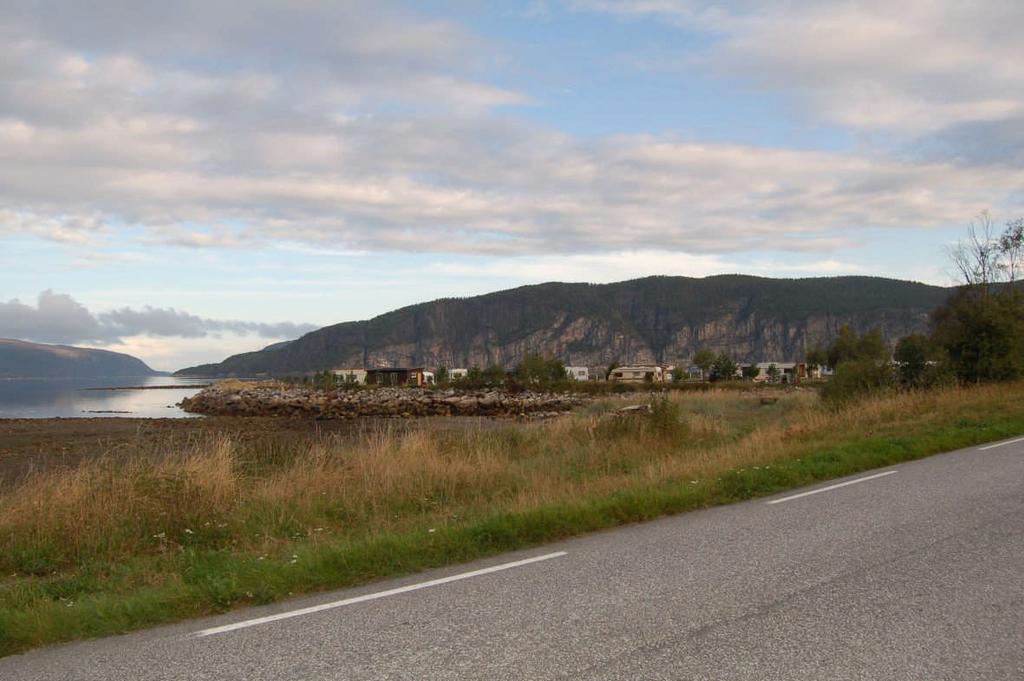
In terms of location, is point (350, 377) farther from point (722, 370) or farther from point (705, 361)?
point (722, 370)

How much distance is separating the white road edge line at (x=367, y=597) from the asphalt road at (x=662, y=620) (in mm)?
31

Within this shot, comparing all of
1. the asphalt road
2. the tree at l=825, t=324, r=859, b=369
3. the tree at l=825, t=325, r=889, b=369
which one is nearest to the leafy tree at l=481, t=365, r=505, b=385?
the tree at l=825, t=325, r=889, b=369

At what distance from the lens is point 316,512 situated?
11.8m

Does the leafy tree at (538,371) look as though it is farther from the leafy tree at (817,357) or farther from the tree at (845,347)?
the leafy tree at (817,357)

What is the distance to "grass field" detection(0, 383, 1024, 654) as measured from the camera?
7.71 meters

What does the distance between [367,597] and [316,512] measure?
478 cm

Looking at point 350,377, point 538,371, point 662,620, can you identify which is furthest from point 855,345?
point 662,620

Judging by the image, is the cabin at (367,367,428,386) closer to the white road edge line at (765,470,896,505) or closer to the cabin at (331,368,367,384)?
the cabin at (331,368,367,384)

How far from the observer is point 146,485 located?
11.5m

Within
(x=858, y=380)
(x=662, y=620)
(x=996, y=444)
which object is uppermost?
(x=858, y=380)

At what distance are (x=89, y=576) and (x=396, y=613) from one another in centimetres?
416

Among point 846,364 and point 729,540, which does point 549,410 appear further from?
point 729,540

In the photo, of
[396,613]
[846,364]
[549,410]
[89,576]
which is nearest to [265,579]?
[396,613]

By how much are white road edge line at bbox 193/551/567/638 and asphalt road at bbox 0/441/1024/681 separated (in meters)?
Result: 0.03
